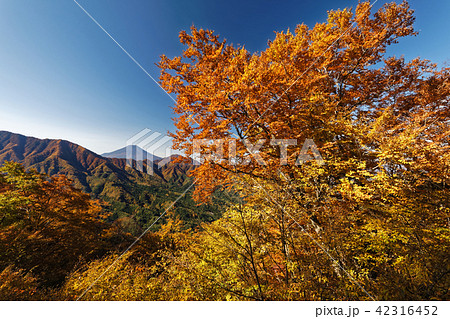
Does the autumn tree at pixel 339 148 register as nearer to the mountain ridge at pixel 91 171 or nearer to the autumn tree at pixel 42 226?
the autumn tree at pixel 42 226

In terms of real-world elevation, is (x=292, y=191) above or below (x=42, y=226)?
above

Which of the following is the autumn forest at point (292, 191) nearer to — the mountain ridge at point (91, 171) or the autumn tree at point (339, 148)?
the autumn tree at point (339, 148)

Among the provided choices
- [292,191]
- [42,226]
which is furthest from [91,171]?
[292,191]

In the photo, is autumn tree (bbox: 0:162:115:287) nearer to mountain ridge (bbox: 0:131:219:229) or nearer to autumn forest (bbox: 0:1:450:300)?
autumn forest (bbox: 0:1:450:300)

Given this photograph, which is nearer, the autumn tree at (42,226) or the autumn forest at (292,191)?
the autumn forest at (292,191)

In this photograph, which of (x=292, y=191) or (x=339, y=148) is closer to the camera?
(x=292, y=191)

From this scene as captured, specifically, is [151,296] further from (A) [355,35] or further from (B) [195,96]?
(A) [355,35]

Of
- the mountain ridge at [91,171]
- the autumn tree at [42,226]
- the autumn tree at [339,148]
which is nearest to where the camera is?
the autumn tree at [339,148]

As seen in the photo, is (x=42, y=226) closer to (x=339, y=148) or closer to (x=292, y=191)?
(x=292, y=191)

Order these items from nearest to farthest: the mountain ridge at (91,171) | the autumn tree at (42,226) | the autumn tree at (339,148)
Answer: the autumn tree at (339,148), the autumn tree at (42,226), the mountain ridge at (91,171)

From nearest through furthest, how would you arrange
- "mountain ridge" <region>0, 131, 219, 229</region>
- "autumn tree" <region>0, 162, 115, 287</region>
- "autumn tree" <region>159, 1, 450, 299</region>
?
"autumn tree" <region>159, 1, 450, 299</region>
"autumn tree" <region>0, 162, 115, 287</region>
"mountain ridge" <region>0, 131, 219, 229</region>

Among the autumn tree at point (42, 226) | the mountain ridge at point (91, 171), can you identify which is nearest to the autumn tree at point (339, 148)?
the autumn tree at point (42, 226)

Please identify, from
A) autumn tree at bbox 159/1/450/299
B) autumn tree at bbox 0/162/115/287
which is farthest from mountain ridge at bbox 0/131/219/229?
autumn tree at bbox 159/1/450/299

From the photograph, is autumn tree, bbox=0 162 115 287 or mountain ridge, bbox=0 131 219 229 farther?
mountain ridge, bbox=0 131 219 229
